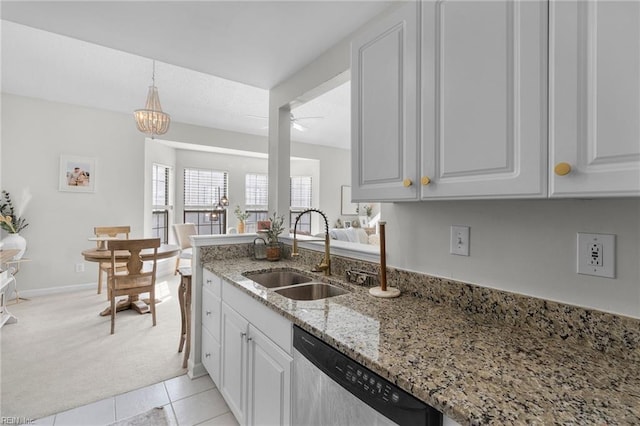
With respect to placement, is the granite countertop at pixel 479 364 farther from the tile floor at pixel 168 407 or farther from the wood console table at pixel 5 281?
the wood console table at pixel 5 281

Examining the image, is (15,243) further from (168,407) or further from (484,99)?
(484,99)

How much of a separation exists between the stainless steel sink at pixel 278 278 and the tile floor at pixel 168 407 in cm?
85

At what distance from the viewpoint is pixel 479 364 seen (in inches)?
33.4

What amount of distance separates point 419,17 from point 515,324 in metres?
1.20

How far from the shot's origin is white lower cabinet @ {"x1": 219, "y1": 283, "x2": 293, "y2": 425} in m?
1.32

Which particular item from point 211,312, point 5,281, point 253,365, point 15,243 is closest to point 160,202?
point 15,243

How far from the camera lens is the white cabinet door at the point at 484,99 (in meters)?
0.83

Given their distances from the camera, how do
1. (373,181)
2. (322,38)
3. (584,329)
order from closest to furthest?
(584,329) → (373,181) → (322,38)

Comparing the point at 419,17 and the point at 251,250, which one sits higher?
the point at 419,17

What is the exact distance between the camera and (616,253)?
3.04 feet

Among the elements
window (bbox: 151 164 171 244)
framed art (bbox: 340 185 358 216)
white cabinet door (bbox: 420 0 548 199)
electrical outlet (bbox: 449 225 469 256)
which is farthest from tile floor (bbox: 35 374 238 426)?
framed art (bbox: 340 185 358 216)

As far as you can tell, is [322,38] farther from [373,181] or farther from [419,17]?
[373,181]

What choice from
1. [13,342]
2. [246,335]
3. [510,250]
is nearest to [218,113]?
[13,342]

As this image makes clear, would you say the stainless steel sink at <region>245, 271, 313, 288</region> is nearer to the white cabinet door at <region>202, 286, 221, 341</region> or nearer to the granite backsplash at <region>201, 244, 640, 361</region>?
the white cabinet door at <region>202, 286, 221, 341</region>
